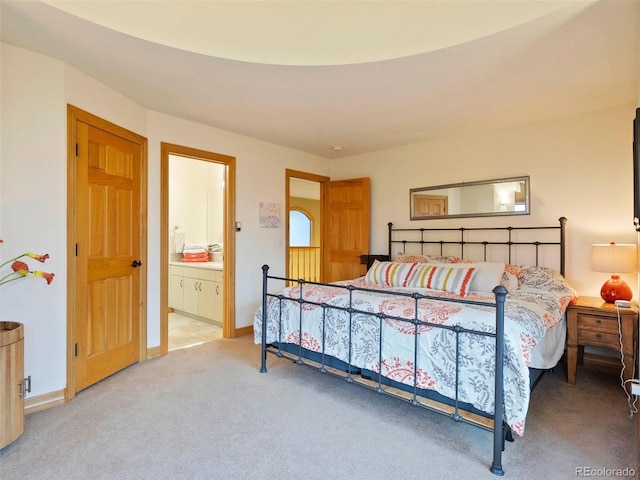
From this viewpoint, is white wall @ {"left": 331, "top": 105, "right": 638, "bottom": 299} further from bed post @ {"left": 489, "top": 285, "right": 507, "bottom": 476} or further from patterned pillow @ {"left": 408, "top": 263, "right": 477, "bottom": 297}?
bed post @ {"left": 489, "top": 285, "right": 507, "bottom": 476}

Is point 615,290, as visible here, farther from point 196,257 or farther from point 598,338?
point 196,257

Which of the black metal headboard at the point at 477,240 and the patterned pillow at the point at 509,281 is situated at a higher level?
the black metal headboard at the point at 477,240

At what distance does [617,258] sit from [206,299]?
4.44m

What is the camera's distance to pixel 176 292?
533cm

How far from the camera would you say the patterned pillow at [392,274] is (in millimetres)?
3330

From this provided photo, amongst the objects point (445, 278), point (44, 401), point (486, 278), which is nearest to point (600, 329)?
point (486, 278)

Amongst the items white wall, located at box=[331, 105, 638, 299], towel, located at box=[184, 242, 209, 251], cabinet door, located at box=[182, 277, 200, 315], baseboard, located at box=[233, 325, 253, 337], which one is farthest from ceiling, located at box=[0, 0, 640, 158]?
towel, located at box=[184, 242, 209, 251]

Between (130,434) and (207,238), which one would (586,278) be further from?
(207,238)

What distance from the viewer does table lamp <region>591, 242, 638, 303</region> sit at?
8.84 feet

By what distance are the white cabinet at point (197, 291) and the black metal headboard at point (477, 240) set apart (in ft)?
6.85

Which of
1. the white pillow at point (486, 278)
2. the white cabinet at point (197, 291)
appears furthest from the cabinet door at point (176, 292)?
the white pillow at point (486, 278)

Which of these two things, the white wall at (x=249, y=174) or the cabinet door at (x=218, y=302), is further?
the cabinet door at (x=218, y=302)

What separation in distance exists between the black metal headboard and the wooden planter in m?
3.58

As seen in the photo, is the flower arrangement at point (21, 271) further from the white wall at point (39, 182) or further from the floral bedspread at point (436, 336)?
the floral bedspread at point (436, 336)
